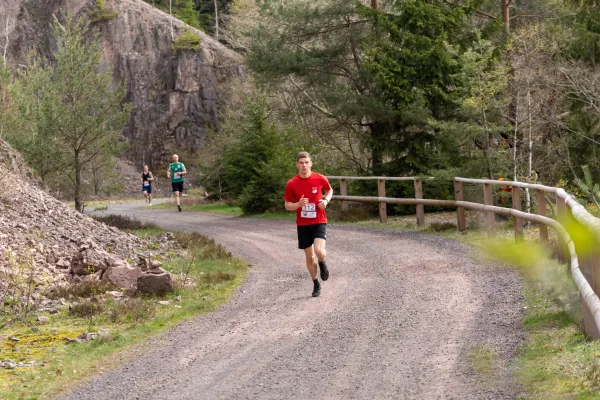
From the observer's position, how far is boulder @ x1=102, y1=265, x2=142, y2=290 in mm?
12389

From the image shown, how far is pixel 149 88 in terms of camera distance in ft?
226

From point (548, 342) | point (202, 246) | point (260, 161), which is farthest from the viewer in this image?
point (260, 161)

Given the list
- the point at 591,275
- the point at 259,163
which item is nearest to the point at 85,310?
the point at 591,275

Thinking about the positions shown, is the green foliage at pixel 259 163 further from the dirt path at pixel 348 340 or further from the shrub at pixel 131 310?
the shrub at pixel 131 310

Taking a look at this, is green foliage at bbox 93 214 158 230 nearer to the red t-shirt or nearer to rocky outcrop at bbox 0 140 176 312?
rocky outcrop at bbox 0 140 176 312

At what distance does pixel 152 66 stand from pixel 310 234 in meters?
60.6

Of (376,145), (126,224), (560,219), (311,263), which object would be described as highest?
(376,145)

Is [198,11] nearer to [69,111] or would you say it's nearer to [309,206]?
[69,111]

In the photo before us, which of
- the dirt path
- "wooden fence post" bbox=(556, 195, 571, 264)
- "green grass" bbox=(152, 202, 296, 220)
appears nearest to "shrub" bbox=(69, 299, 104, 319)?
the dirt path

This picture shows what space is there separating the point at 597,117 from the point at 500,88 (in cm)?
486

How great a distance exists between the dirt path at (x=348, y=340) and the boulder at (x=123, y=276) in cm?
169

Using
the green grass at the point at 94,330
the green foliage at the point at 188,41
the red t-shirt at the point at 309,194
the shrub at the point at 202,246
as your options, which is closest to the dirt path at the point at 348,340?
the green grass at the point at 94,330

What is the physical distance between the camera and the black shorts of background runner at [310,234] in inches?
433

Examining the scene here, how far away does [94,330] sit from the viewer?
30.7ft
